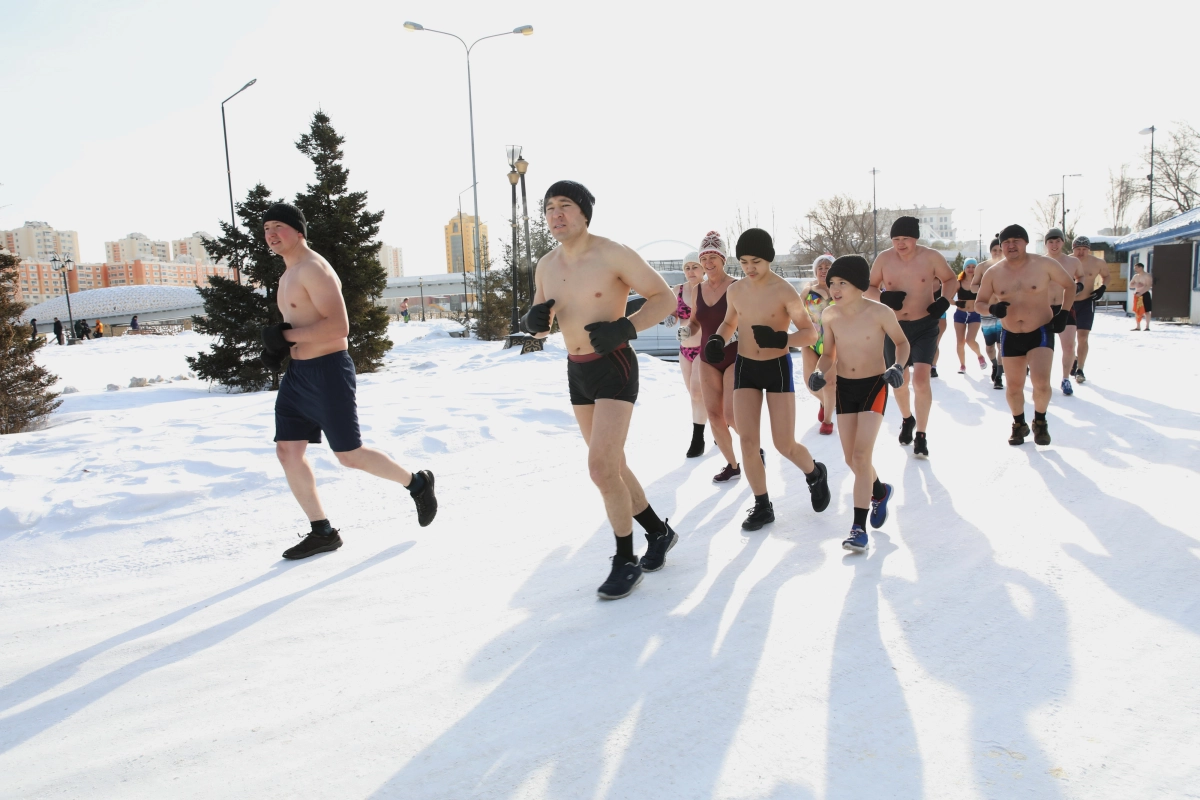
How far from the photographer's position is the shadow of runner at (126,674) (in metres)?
2.66

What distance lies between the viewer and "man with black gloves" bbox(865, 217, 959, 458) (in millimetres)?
6473

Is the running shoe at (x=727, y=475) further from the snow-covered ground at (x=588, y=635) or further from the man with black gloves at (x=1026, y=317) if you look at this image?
the man with black gloves at (x=1026, y=317)

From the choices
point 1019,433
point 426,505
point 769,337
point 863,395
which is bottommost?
point 1019,433

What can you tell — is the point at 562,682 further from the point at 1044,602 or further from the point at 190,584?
the point at 190,584

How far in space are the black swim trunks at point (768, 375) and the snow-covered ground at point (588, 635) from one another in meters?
0.87

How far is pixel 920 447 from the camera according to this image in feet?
20.8

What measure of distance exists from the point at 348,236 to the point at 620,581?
16277 millimetres

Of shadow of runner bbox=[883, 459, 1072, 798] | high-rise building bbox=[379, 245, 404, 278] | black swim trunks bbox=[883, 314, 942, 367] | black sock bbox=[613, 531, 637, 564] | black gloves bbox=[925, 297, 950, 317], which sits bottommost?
shadow of runner bbox=[883, 459, 1072, 798]

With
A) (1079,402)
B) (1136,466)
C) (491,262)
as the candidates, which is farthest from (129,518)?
(491,262)

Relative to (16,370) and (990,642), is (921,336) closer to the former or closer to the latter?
(990,642)

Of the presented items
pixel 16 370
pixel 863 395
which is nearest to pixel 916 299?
pixel 863 395

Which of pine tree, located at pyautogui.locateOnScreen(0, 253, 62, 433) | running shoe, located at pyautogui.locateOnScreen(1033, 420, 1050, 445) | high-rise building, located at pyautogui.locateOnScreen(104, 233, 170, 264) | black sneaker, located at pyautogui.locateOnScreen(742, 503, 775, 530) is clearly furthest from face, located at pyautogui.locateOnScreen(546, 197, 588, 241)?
high-rise building, located at pyautogui.locateOnScreen(104, 233, 170, 264)

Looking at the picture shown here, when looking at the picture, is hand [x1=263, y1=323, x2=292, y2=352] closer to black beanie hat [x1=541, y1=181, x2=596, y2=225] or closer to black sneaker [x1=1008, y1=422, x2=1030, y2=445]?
black beanie hat [x1=541, y1=181, x2=596, y2=225]

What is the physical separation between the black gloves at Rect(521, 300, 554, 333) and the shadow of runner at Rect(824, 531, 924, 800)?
74.6 inches
